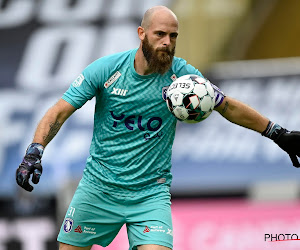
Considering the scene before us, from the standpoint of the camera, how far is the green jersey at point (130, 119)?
6.39m

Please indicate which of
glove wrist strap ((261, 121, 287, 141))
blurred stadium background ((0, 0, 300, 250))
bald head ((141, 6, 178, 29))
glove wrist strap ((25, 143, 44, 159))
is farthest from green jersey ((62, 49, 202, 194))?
blurred stadium background ((0, 0, 300, 250))

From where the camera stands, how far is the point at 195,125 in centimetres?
1363

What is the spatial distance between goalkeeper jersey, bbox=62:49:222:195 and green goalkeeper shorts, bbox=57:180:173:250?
99mm

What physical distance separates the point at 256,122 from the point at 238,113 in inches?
7.7

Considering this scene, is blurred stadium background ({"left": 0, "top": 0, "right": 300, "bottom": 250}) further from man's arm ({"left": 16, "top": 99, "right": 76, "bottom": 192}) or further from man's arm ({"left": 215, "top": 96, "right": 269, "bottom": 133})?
man's arm ({"left": 16, "top": 99, "right": 76, "bottom": 192})

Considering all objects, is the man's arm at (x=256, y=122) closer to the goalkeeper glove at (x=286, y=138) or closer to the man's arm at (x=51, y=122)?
the goalkeeper glove at (x=286, y=138)

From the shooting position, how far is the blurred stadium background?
9984mm

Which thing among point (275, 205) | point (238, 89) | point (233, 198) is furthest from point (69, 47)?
point (275, 205)

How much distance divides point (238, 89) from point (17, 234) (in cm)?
517

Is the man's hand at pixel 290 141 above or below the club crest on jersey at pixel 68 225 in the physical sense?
above

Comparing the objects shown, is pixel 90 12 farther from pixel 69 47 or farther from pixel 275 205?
pixel 275 205

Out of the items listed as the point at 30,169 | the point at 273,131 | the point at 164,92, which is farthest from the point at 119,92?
the point at 273,131

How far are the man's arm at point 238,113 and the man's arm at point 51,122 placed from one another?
1.27 metres

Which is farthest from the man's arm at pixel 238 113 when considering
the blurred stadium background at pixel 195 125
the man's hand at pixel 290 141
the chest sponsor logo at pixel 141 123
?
the blurred stadium background at pixel 195 125
